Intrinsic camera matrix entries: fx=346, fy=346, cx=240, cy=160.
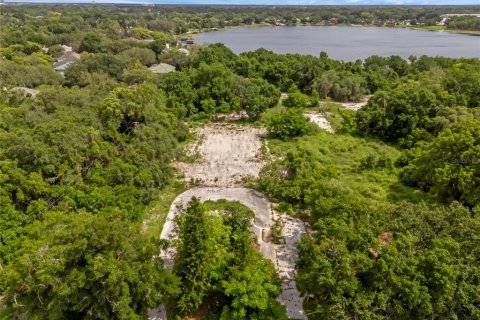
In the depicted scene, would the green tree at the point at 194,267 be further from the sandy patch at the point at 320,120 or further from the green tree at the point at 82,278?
the sandy patch at the point at 320,120

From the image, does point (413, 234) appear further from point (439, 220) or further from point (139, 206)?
point (139, 206)

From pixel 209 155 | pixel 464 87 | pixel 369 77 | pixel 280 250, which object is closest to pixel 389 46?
pixel 369 77

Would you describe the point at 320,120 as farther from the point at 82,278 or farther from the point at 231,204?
the point at 82,278

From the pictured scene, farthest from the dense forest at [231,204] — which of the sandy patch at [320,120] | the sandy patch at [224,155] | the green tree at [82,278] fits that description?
the sandy patch at [224,155]

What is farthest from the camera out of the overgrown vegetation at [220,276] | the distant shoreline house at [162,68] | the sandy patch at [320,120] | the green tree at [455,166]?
the distant shoreline house at [162,68]

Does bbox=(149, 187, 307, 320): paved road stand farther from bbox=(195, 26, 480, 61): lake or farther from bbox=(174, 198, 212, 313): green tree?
bbox=(195, 26, 480, 61): lake

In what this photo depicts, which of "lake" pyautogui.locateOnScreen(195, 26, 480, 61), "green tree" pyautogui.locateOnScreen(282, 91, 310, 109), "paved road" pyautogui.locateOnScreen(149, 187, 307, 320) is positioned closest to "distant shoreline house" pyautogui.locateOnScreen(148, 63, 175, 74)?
"green tree" pyautogui.locateOnScreen(282, 91, 310, 109)
